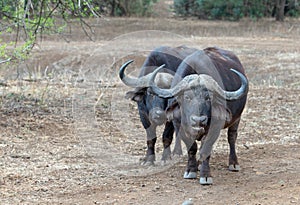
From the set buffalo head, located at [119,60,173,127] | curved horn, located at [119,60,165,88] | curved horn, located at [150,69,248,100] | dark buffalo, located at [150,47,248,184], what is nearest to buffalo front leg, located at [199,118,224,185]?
dark buffalo, located at [150,47,248,184]

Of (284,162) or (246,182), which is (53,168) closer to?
(246,182)

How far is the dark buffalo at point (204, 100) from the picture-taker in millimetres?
7277

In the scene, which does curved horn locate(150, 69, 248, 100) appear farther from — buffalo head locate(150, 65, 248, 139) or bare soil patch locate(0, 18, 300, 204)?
bare soil patch locate(0, 18, 300, 204)

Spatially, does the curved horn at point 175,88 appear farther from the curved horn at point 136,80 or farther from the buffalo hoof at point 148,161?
the buffalo hoof at point 148,161

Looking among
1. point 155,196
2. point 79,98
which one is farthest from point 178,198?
point 79,98

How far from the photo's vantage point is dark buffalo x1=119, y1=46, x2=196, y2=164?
8352 mm

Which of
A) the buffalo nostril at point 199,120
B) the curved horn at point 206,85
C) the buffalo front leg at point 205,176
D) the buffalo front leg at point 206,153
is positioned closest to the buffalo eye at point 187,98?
the curved horn at point 206,85

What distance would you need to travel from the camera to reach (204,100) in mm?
7277

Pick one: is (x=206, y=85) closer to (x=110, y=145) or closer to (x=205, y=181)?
(x=205, y=181)

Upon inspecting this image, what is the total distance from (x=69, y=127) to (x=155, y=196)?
4255mm

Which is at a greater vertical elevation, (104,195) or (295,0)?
(295,0)

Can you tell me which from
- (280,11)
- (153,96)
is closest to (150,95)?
(153,96)

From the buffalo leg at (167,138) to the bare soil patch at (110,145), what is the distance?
240mm

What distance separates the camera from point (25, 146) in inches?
380
